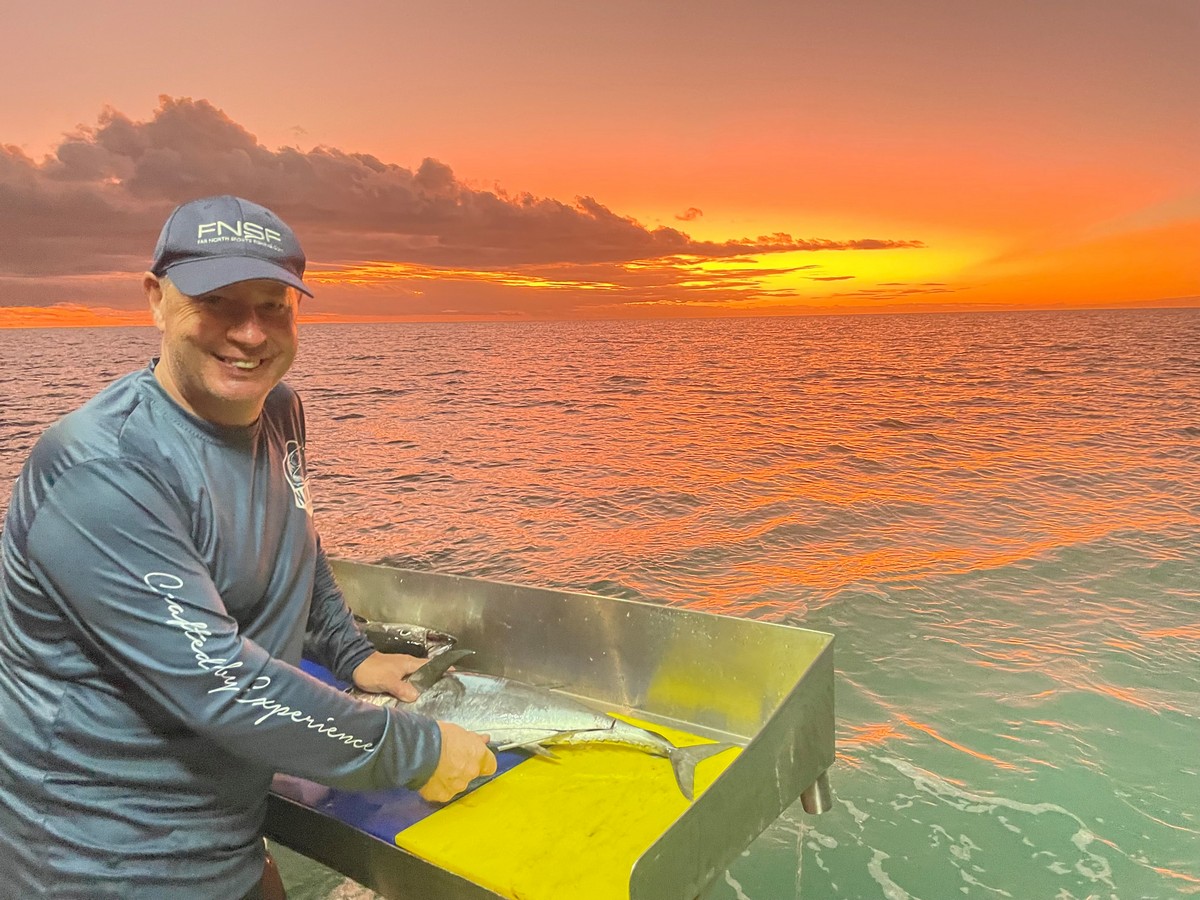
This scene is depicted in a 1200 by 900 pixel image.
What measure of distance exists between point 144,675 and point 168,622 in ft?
0.59

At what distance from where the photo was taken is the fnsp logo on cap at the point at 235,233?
2311mm

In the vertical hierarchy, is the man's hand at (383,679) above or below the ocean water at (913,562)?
above

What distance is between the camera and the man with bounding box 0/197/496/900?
2131 mm

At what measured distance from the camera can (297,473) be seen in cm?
302

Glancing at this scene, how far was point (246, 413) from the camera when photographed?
2.53 meters

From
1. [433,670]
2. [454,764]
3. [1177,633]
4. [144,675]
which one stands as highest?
[144,675]

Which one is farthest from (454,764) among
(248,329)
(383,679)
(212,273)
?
(212,273)

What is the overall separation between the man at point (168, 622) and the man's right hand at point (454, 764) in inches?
14.9

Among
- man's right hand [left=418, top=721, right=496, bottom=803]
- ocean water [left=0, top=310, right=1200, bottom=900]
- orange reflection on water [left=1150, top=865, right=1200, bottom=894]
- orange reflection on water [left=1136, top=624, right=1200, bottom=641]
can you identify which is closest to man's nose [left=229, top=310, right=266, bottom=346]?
man's right hand [left=418, top=721, right=496, bottom=803]

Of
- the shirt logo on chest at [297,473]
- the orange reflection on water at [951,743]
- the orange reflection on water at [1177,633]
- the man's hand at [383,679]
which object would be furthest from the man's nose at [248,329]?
the orange reflection on water at [1177,633]

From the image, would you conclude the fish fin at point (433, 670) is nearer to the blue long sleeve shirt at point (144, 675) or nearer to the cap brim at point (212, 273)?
the blue long sleeve shirt at point (144, 675)

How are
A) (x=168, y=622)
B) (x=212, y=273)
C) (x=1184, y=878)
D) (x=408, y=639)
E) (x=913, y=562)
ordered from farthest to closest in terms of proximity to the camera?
(x=913, y=562), (x=408, y=639), (x=1184, y=878), (x=212, y=273), (x=168, y=622)

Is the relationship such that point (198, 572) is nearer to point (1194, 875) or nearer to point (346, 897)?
point (346, 897)

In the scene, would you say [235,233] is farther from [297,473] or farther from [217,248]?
[297,473]
